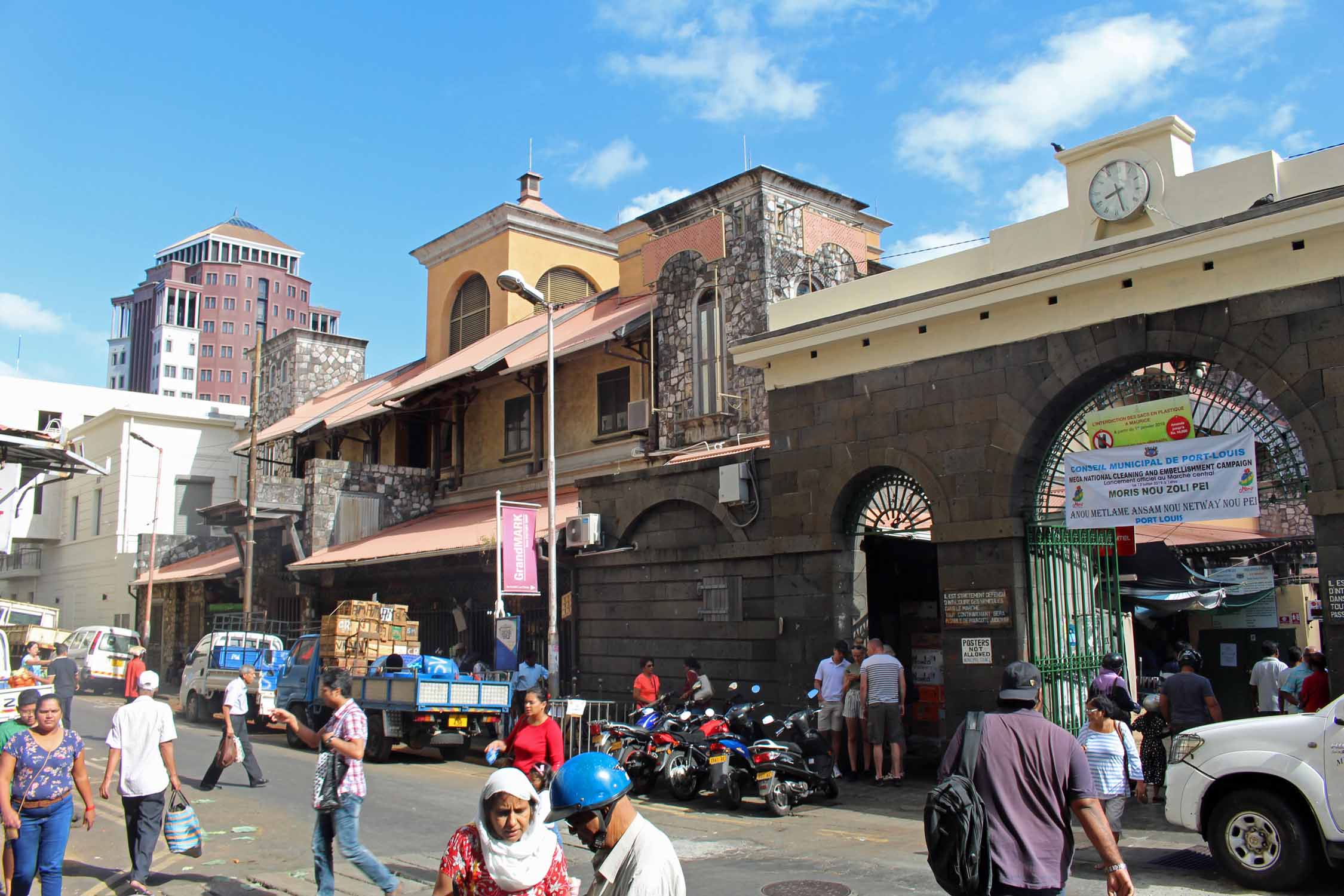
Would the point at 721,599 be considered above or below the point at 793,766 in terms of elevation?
above

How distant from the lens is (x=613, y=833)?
3703 millimetres

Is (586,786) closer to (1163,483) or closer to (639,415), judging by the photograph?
(1163,483)

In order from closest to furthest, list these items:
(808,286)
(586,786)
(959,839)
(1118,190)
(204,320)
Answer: (586,786) < (959,839) < (1118,190) < (808,286) < (204,320)

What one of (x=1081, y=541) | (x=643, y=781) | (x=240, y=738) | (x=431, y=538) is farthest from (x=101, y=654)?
(x=1081, y=541)

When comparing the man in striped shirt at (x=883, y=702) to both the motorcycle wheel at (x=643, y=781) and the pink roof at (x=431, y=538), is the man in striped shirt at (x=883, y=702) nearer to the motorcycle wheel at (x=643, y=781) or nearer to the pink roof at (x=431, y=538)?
the motorcycle wheel at (x=643, y=781)

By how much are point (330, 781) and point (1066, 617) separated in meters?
9.57

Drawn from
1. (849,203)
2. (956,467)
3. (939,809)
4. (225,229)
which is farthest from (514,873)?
(225,229)

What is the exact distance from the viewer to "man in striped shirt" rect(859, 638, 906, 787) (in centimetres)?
1368

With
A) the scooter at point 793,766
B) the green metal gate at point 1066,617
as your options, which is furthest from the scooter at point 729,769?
the green metal gate at point 1066,617

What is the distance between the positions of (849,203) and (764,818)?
49.6 feet

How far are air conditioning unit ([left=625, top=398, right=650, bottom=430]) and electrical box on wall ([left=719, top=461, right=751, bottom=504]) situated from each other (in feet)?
20.3

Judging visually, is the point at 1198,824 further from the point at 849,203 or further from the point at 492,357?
the point at 492,357

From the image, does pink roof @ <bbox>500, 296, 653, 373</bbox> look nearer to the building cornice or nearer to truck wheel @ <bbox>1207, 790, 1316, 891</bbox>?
the building cornice

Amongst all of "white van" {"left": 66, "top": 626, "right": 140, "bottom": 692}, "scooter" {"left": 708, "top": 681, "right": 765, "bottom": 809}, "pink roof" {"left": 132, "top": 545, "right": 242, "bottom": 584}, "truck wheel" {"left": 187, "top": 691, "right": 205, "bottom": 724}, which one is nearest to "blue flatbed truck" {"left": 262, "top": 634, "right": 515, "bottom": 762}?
"scooter" {"left": 708, "top": 681, "right": 765, "bottom": 809}
